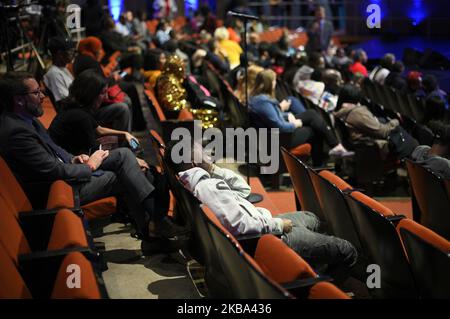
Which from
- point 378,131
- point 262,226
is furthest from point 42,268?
point 378,131

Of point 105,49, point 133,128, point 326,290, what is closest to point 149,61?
point 133,128

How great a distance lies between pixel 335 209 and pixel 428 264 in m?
0.75

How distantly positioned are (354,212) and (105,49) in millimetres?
6084

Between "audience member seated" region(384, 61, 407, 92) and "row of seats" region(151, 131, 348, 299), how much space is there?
5.00 metres

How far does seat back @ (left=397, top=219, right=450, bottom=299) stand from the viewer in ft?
7.48

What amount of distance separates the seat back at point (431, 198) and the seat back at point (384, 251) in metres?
0.52

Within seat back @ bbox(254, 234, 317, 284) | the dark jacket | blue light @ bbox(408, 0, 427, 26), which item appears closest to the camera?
seat back @ bbox(254, 234, 317, 284)

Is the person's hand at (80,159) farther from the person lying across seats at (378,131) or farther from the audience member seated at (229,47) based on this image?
the audience member seated at (229,47)

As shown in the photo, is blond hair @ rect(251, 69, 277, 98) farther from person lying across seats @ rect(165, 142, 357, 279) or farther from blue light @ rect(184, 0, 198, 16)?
blue light @ rect(184, 0, 198, 16)

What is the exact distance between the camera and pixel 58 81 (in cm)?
489

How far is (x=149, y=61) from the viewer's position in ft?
21.4

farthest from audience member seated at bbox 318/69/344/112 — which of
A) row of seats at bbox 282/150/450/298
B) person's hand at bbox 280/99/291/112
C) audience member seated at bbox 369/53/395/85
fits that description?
row of seats at bbox 282/150/450/298

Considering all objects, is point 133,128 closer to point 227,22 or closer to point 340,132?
point 340,132

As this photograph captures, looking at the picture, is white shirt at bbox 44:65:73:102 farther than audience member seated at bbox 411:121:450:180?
Yes
